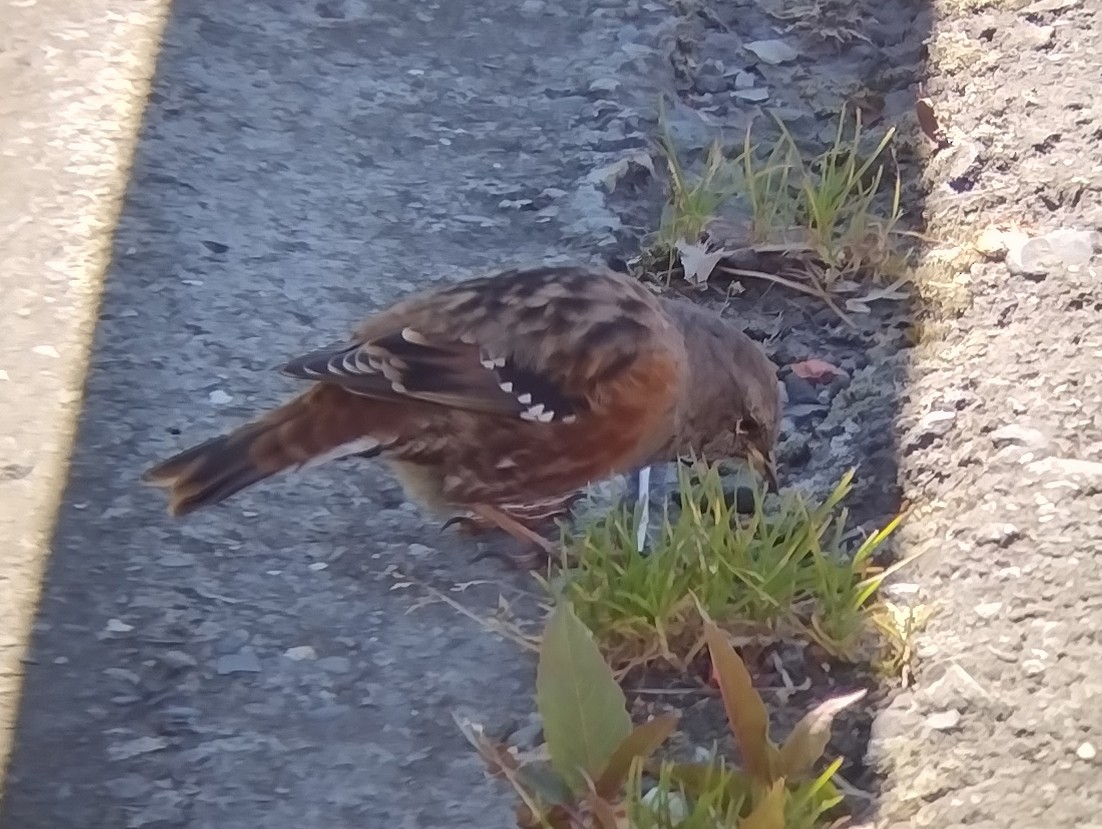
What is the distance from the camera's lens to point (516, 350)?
111 inches

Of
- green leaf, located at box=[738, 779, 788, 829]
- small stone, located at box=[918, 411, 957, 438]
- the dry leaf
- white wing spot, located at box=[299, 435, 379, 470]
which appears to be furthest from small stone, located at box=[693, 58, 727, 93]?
green leaf, located at box=[738, 779, 788, 829]

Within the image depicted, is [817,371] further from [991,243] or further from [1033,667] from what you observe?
[1033,667]

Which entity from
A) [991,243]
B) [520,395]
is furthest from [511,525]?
[991,243]

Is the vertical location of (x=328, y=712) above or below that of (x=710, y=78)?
below

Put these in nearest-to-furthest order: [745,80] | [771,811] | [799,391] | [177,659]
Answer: [771,811], [177,659], [799,391], [745,80]

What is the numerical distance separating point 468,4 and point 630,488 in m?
2.01

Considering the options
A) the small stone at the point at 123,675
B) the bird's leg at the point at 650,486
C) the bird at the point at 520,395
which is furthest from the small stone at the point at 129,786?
the bird's leg at the point at 650,486

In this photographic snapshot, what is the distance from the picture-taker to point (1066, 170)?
11.7ft

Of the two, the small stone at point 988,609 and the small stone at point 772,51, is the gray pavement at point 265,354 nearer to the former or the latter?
the small stone at point 772,51

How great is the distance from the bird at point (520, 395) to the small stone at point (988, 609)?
0.54m

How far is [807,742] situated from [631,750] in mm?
247

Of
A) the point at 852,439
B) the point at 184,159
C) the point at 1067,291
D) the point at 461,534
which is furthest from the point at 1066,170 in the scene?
the point at 184,159

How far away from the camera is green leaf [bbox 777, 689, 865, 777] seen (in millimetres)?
1978

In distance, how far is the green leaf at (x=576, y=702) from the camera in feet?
6.28
